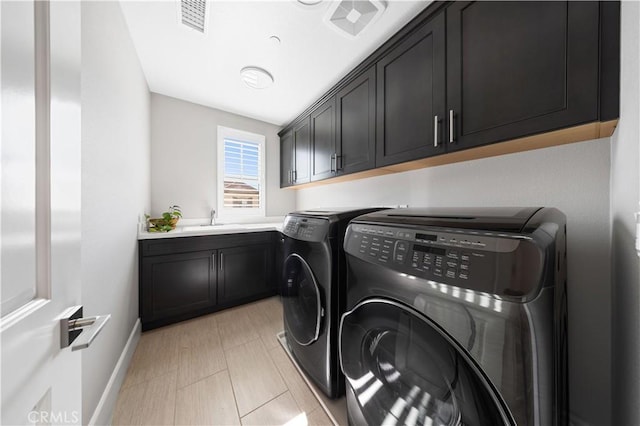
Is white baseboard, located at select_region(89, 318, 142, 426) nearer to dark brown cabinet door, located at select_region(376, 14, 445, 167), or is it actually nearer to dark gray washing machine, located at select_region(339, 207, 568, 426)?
dark gray washing machine, located at select_region(339, 207, 568, 426)

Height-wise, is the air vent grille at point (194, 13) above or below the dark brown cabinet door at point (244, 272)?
above

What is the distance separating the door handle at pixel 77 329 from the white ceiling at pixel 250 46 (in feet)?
5.75

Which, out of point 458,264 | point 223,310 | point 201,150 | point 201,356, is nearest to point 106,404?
point 201,356

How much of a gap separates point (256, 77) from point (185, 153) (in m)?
1.38

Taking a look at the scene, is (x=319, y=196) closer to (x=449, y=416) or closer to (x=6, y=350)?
(x=449, y=416)

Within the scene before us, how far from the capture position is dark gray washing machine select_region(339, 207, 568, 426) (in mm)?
490

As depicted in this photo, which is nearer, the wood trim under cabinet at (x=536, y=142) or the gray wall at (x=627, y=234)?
the gray wall at (x=627, y=234)

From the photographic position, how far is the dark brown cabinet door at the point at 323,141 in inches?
85.3

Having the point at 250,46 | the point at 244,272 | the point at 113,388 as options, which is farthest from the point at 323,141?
the point at 113,388

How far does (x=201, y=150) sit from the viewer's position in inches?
110

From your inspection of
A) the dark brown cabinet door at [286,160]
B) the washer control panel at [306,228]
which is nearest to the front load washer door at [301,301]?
the washer control panel at [306,228]

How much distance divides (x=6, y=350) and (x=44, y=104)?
412 mm

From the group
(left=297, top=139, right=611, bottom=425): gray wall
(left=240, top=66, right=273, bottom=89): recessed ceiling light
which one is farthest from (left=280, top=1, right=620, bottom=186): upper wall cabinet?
(left=240, top=66, right=273, bottom=89): recessed ceiling light

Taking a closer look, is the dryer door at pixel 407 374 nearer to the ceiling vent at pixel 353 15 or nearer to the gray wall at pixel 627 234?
the gray wall at pixel 627 234
